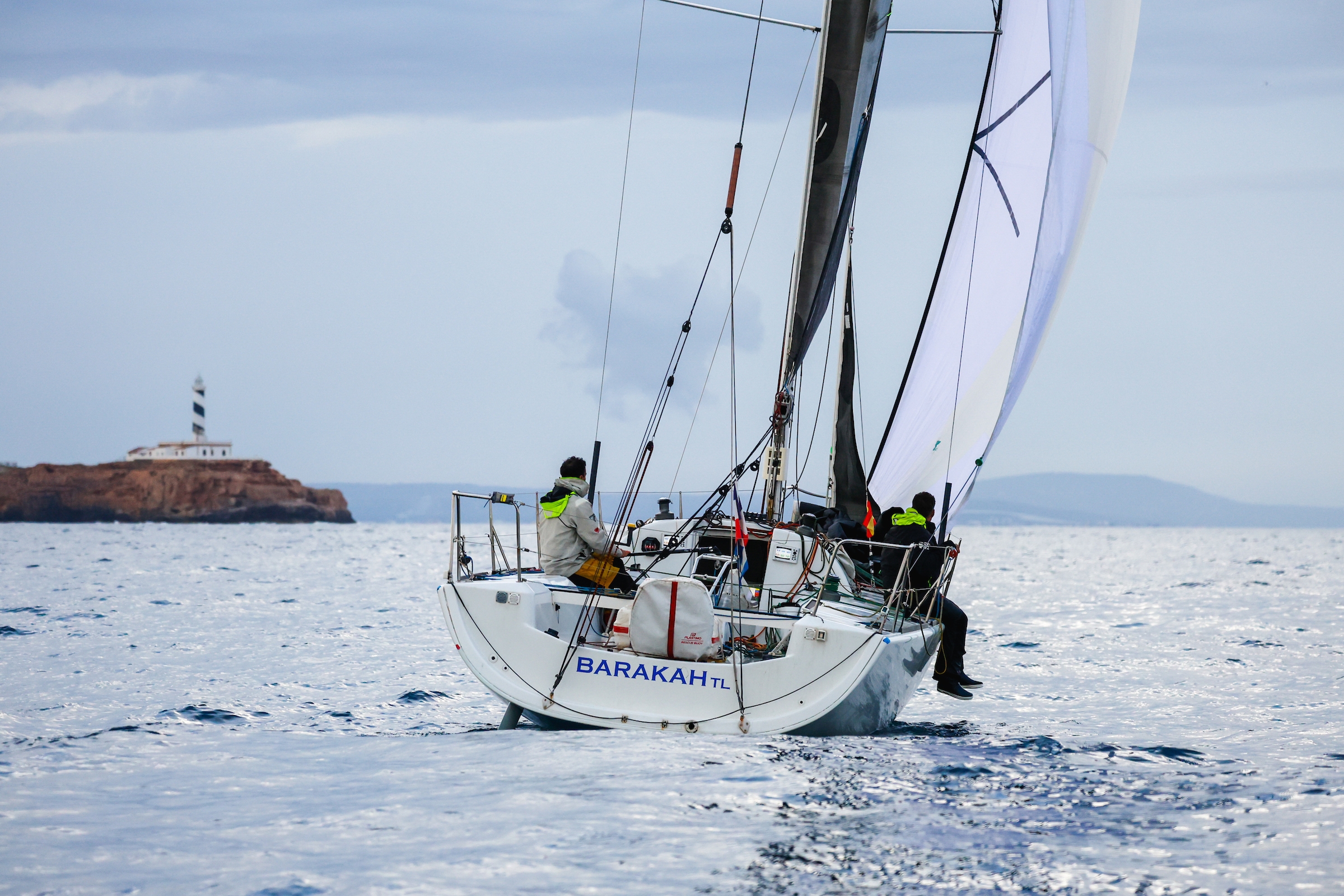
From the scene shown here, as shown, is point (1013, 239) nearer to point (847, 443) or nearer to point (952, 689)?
point (847, 443)

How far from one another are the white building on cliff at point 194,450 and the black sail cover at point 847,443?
95.0 meters

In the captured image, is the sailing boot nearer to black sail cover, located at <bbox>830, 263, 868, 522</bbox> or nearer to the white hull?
the white hull

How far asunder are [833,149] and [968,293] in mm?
2029

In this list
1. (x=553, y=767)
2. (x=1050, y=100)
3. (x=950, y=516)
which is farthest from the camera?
(x=1050, y=100)

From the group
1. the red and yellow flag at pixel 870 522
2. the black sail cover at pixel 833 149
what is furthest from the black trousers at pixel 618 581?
the red and yellow flag at pixel 870 522

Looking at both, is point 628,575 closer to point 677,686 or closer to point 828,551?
point 677,686

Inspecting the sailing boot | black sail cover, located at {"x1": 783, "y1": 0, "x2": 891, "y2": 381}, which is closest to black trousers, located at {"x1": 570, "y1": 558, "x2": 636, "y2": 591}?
the sailing boot

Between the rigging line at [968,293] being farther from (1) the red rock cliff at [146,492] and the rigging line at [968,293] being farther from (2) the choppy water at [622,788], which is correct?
(1) the red rock cliff at [146,492]

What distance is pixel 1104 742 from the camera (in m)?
8.23

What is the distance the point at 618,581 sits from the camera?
8289mm

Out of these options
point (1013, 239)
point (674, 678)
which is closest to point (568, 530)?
point (674, 678)

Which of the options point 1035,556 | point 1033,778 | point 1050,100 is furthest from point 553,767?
point 1035,556

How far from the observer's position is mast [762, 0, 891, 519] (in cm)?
1081

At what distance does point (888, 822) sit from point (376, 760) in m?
2.90
